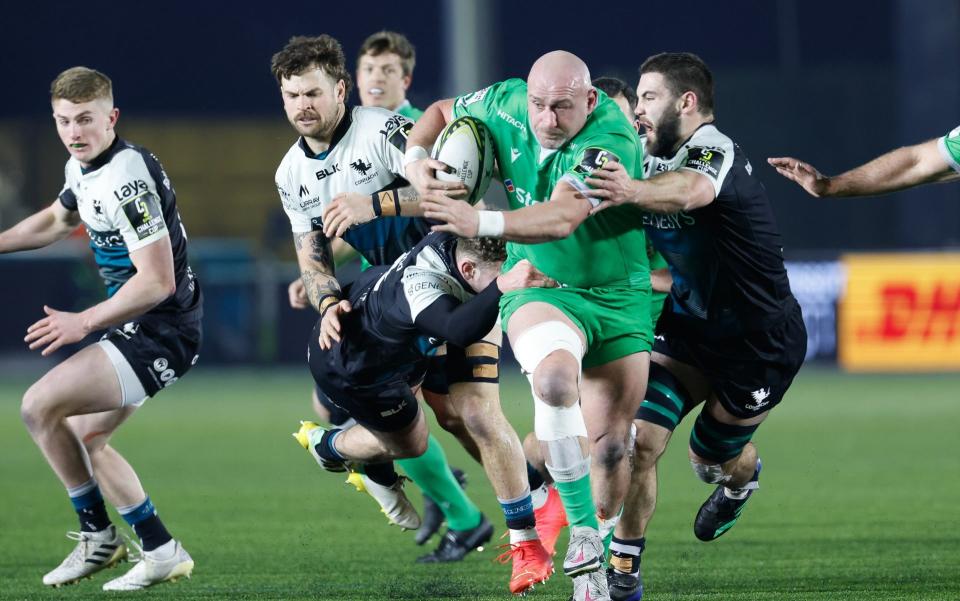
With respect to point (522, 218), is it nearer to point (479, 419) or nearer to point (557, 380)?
point (557, 380)

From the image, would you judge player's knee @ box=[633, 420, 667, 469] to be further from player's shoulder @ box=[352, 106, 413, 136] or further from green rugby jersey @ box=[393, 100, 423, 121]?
green rugby jersey @ box=[393, 100, 423, 121]

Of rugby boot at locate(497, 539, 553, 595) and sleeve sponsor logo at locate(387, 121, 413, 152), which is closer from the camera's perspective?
rugby boot at locate(497, 539, 553, 595)

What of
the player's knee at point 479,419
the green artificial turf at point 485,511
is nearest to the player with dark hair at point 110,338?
the green artificial turf at point 485,511

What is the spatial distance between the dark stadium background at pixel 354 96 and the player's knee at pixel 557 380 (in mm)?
12284

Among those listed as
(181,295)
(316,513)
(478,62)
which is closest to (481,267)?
(181,295)

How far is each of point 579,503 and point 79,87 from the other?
9.11 ft

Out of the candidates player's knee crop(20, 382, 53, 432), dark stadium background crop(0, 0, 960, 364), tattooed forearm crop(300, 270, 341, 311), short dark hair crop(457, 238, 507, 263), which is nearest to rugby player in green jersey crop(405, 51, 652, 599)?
short dark hair crop(457, 238, 507, 263)

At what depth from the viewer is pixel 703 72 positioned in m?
6.00

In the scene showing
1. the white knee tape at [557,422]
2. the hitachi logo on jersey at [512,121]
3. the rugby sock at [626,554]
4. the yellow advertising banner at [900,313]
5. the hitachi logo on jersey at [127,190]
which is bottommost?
the yellow advertising banner at [900,313]

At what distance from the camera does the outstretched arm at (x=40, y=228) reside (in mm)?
6836

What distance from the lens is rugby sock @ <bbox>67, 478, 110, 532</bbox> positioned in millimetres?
6402

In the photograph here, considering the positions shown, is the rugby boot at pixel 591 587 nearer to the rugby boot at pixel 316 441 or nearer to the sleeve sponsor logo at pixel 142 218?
the rugby boot at pixel 316 441

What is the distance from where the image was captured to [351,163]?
269 inches

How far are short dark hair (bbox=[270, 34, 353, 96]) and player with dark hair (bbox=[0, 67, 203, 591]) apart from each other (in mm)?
706
